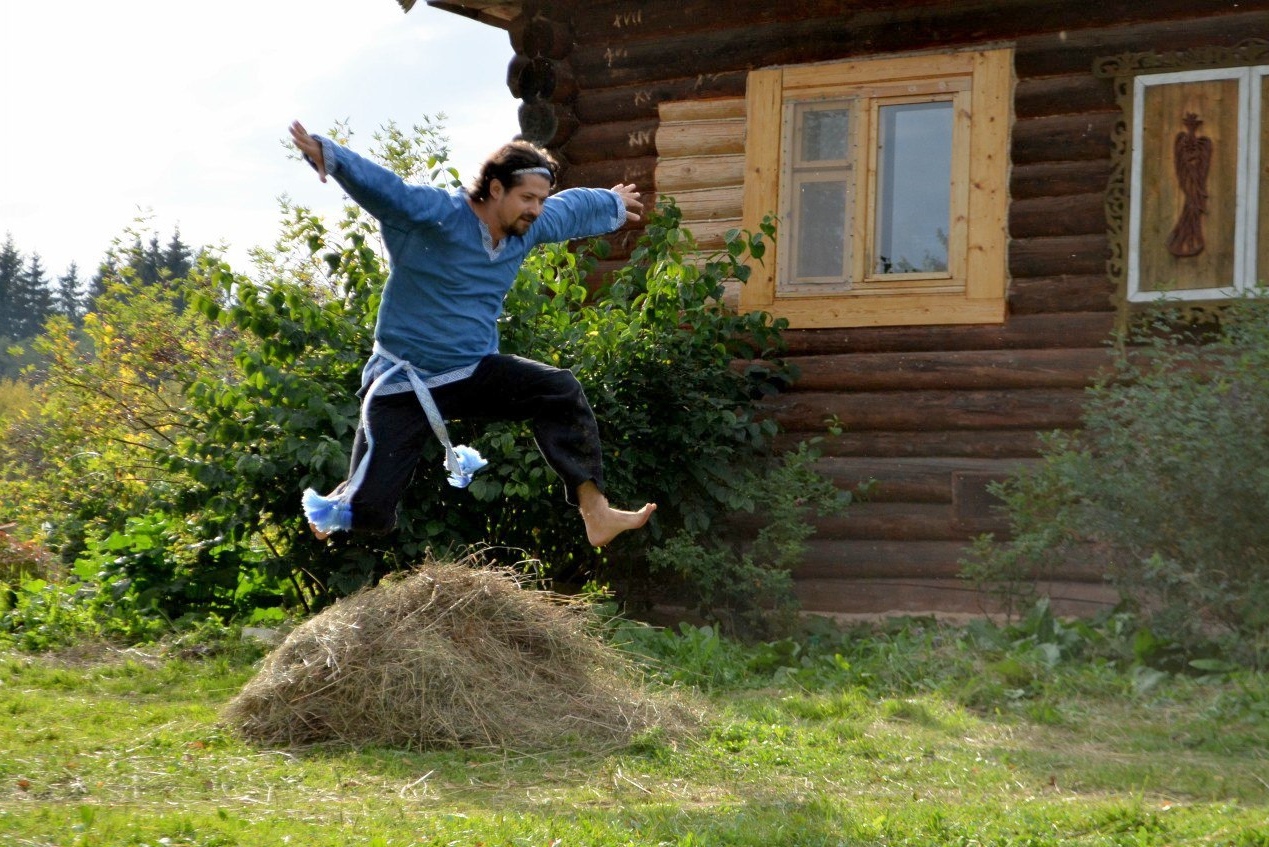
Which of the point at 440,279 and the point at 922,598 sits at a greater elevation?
the point at 440,279

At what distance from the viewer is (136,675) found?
7652mm

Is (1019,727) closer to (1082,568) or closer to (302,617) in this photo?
(1082,568)

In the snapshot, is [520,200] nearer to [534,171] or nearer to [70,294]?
[534,171]

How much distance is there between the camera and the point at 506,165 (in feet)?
18.9

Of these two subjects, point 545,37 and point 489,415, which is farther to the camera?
point 545,37

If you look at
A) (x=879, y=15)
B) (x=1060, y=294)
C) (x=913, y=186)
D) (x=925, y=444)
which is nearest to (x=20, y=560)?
(x=925, y=444)

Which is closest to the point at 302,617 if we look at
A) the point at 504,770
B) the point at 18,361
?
the point at 504,770

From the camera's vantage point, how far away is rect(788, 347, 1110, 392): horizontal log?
29.3ft

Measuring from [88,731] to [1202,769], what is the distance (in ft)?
14.7

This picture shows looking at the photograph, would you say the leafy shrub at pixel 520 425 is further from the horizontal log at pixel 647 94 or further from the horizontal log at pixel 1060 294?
the horizontal log at pixel 1060 294

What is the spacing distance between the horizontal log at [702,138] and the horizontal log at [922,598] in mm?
3056

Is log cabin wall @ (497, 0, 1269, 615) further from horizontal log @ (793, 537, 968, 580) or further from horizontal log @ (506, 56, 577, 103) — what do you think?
horizontal log @ (506, 56, 577, 103)

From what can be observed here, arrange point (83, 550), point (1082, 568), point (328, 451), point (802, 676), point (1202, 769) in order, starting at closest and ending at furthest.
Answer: point (1202, 769)
point (802, 676)
point (328, 451)
point (1082, 568)
point (83, 550)

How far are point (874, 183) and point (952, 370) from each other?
136cm
